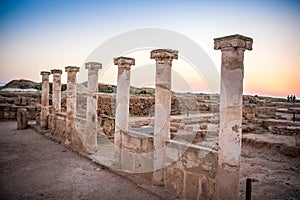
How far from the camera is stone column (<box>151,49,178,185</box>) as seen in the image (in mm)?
5387

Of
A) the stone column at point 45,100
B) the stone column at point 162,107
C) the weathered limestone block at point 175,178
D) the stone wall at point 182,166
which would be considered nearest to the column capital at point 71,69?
the stone column at point 45,100

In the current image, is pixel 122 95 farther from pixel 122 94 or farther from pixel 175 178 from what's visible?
pixel 175 178

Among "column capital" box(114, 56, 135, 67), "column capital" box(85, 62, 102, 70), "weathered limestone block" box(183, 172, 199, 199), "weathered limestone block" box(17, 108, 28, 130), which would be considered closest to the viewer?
"weathered limestone block" box(183, 172, 199, 199)

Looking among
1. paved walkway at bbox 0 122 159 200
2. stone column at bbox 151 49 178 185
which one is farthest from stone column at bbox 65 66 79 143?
stone column at bbox 151 49 178 185

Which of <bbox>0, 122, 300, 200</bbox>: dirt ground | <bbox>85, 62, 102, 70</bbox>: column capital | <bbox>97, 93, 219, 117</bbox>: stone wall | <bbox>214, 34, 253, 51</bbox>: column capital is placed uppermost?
<bbox>85, 62, 102, 70</bbox>: column capital

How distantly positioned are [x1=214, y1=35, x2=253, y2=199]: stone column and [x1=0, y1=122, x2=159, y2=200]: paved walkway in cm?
188

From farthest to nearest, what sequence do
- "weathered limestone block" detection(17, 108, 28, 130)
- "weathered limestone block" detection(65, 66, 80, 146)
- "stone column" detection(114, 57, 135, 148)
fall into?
"weathered limestone block" detection(17, 108, 28, 130) < "weathered limestone block" detection(65, 66, 80, 146) < "stone column" detection(114, 57, 135, 148)

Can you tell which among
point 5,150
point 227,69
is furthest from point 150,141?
point 5,150

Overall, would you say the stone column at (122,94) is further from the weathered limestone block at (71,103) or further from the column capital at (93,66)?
the weathered limestone block at (71,103)

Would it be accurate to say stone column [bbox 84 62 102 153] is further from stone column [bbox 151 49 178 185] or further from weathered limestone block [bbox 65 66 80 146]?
stone column [bbox 151 49 178 185]

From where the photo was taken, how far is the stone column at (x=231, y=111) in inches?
151

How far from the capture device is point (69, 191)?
537 centimetres

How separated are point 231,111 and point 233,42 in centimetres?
117

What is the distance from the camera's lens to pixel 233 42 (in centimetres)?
381
